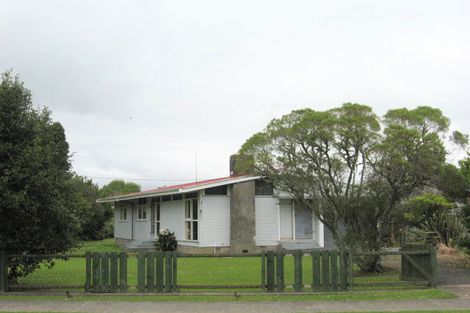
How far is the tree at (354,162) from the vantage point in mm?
13555

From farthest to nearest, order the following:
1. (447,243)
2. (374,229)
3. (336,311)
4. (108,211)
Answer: (108,211), (447,243), (374,229), (336,311)

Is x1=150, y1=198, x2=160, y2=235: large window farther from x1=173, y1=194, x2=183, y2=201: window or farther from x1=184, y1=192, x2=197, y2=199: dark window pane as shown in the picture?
x1=184, y1=192, x2=197, y2=199: dark window pane

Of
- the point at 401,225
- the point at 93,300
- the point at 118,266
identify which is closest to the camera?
Result: the point at 93,300

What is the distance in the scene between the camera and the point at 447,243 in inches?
790

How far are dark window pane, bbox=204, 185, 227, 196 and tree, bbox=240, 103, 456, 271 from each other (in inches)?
313

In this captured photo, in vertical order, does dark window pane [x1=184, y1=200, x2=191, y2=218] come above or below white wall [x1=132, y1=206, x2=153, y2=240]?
above

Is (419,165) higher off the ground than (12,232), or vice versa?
(419,165)

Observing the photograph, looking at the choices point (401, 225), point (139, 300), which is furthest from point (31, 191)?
point (401, 225)

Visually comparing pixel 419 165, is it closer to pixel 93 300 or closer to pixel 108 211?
pixel 93 300

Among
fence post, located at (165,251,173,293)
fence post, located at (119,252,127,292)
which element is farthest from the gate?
fence post, located at (119,252,127,292)

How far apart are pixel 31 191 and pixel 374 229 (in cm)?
922

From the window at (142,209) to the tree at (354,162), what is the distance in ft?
52.2

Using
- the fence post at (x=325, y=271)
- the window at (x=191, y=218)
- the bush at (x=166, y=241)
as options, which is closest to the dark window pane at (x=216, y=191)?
the window at (x=191, y=218)

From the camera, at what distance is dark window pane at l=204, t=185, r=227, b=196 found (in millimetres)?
23797
